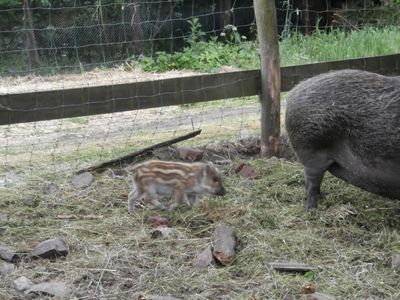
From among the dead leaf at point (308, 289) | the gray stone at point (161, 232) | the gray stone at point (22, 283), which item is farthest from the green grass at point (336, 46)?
the gray stone at point (22, 283)

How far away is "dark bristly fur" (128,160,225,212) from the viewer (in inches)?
205

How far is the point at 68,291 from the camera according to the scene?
378 centimetres

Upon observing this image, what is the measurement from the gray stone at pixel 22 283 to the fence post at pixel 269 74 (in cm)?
320

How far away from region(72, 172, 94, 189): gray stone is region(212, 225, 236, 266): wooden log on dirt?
162cm

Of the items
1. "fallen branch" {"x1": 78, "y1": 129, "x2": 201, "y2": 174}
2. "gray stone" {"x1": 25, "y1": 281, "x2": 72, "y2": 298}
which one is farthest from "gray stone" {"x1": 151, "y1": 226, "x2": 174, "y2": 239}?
"fallen branch" {"x1": 78, "y1": 129, "x2": 201, "y2": 174}

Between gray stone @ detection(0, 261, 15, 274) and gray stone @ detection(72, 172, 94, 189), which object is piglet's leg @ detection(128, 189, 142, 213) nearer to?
gray stone @ detection(72, 172, 94, 189)

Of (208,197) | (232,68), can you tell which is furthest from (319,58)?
(208,197)

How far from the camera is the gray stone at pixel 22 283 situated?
382 cm

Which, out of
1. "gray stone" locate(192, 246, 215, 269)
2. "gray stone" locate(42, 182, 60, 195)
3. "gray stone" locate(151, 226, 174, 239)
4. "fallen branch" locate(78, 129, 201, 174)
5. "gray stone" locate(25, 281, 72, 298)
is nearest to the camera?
"gray stone" locate(25, 281, 72, 298)

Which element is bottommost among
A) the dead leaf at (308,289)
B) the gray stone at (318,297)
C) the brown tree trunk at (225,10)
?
the dead leaf at (308,289)

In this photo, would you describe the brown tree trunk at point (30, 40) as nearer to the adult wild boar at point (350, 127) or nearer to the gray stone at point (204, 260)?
the adult wild boar at point (350, 127)

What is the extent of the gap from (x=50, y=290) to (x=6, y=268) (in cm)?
47

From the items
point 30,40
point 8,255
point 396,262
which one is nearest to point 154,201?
point 8,255

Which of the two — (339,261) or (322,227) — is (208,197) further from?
(339,261)
